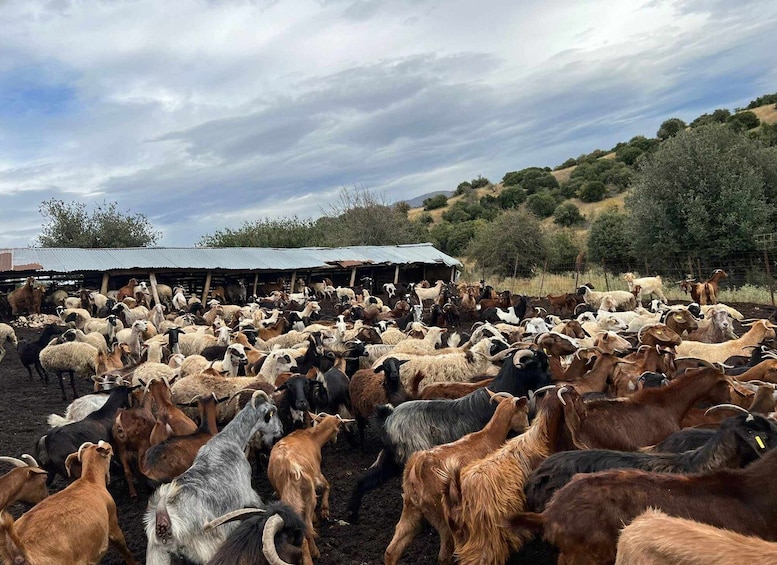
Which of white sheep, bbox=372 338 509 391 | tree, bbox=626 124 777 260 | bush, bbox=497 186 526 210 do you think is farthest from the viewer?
bush, bbox=497 186 526 210

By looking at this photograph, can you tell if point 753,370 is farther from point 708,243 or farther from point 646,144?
point 646,144

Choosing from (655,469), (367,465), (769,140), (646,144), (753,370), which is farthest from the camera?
(646,144)

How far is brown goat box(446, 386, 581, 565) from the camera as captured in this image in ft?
11.7

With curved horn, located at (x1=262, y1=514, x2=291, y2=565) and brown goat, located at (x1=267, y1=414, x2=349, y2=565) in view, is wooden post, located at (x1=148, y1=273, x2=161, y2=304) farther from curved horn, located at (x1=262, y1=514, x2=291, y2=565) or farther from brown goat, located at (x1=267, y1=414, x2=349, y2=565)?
curved horn, located at (x1=262, y1=514, x2=291, y2=565)

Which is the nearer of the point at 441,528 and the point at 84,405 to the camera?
the point at 441,528

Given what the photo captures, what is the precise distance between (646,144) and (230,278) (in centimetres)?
4430

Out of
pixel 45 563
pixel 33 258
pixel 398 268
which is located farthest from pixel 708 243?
pixel 33 258

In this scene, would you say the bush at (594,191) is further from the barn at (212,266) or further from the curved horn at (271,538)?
the curved horn at (271,538)

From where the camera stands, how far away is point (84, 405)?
6902 mm

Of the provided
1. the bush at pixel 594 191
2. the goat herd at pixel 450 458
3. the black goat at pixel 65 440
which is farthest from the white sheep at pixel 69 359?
the bush at pixel 594 191

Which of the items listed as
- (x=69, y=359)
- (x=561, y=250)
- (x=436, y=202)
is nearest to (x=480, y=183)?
(x=436, y=202)

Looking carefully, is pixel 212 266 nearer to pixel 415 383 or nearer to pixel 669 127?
pixel 415 383

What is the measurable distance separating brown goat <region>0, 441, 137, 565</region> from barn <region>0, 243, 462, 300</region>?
19.8 meters

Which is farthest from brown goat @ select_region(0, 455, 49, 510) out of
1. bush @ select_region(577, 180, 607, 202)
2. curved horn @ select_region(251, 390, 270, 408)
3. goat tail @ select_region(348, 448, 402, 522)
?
bush @ select_region(577, 180, 607, 202)
